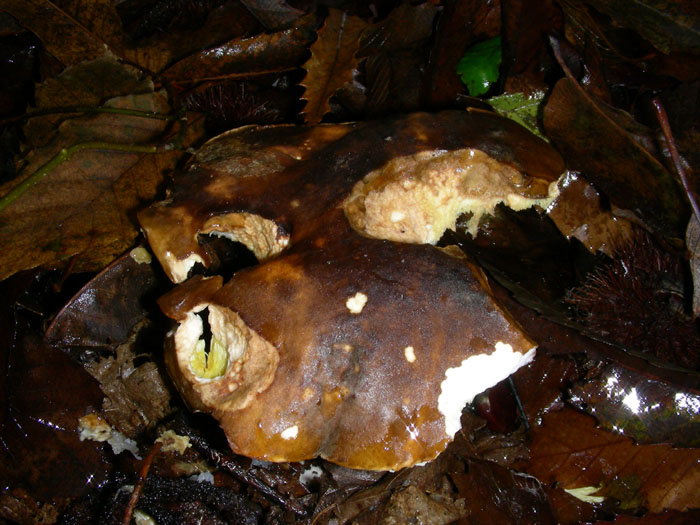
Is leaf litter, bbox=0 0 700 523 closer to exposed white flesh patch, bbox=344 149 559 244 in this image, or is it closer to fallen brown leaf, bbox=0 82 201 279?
fallen brown leaf, bbox=0 82 201 279

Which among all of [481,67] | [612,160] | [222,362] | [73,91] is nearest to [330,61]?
[481,67]

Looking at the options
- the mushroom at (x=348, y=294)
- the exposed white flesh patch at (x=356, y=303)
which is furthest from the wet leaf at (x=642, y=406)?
the exposed white flesh patch at (x=356, y=303)

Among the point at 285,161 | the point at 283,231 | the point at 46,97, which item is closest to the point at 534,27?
the point at 285,161

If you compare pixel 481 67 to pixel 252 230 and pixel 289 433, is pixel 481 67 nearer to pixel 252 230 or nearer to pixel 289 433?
pixel 252 230

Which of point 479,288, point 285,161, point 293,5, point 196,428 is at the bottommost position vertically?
point 196,428

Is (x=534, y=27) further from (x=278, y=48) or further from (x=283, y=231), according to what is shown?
(x=283, y=231)
